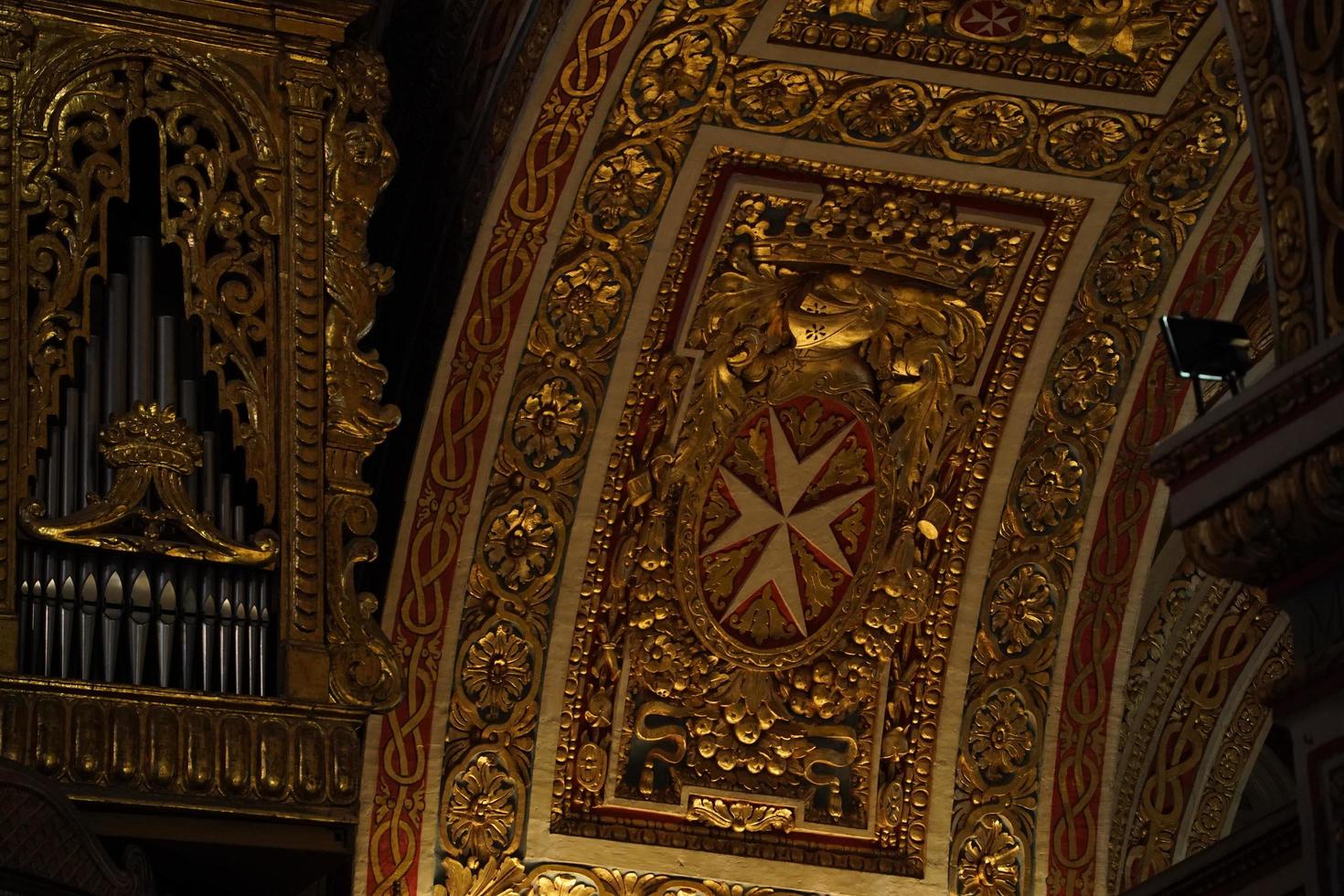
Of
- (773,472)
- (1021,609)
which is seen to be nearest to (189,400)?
(773,472)

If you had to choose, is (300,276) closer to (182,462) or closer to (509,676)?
(182,462)

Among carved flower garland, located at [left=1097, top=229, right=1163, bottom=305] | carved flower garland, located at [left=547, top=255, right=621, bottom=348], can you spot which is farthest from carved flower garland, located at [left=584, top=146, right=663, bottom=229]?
carved flower garland, located at [left=1097, top=229, right=1163, bottom=305]

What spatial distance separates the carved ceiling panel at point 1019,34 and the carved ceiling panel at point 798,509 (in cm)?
51

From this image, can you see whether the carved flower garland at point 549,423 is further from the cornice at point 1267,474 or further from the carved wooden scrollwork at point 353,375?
the cornice at point 1267,474

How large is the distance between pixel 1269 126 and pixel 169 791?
339 centimetres

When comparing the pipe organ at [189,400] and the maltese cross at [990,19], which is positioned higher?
the maltese cross at [990,19]

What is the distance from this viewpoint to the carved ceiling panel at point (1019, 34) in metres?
8.77

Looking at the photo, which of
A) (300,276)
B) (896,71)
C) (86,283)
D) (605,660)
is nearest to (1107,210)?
(896,71)

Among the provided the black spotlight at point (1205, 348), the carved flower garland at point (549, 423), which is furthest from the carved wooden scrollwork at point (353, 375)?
the black spotlight at point (1205, 348)

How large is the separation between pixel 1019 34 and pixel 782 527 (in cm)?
199

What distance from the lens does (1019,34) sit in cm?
891

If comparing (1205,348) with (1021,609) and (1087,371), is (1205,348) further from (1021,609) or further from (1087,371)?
(1021,609)

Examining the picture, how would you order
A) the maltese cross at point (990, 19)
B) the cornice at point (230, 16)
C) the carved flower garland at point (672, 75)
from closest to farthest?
1. the cornice at point (230, 16)
2. the carved flower garland at point (672, 75)
3. the maltese cross at point (990, 19)

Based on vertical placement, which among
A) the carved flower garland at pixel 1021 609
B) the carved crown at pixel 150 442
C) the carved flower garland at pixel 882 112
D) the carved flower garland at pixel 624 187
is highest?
the carved flower garland at pixel 882 112
